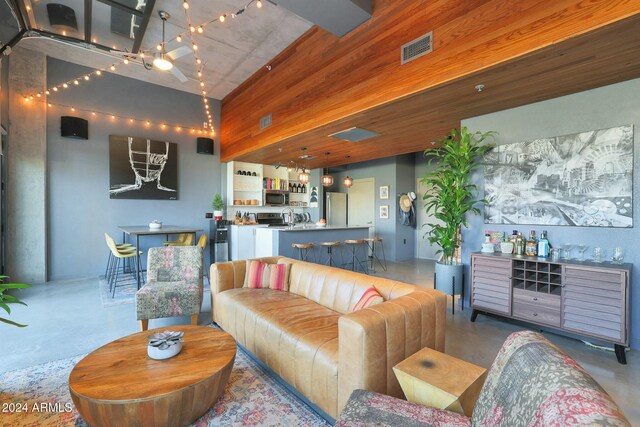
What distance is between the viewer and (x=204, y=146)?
6.95 meters

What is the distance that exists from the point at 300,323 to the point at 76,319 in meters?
3.17

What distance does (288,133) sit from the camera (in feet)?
16.2

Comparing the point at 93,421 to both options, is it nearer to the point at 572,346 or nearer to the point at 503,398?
the point at 503,398

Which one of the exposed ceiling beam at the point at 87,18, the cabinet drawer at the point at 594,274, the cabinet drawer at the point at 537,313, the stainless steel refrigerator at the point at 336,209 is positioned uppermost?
the exposed ceiling beam at the point at 87,18

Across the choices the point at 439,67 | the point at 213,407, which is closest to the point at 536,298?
the point at 439,67

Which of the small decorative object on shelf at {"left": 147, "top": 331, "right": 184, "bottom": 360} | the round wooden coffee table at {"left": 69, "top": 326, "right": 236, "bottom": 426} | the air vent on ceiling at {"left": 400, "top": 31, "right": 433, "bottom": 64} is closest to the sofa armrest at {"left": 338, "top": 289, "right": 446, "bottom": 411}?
the round wooden coffee table at {"left": 69, "top": 326, "right": 236, "bottom": 426}

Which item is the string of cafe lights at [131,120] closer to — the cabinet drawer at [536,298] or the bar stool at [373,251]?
the bar stool at [373,251]

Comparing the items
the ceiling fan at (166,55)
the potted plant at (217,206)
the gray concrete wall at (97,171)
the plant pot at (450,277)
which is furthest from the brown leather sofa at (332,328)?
the gray concrete wall at (97,171)

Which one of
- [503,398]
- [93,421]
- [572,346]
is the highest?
[503,398]

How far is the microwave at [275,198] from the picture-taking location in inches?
309

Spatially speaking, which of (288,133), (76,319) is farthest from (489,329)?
(76,319)

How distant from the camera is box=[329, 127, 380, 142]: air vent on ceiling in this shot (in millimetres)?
4557

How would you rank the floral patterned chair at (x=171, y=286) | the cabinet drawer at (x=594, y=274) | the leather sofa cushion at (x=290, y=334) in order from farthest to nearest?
the floral patterned chair at (x=171, y=286)
the cabinet drawer at (x=594, y=274)
the leather sofa cushion at (x=290, y=334)

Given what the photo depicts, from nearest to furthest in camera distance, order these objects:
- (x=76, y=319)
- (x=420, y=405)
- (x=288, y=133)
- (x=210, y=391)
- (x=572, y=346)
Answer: (x=420, y=405) → (x=210, y=391) → (x=572, y=346) → (x=76, y=319) → (x=288, y=133)
